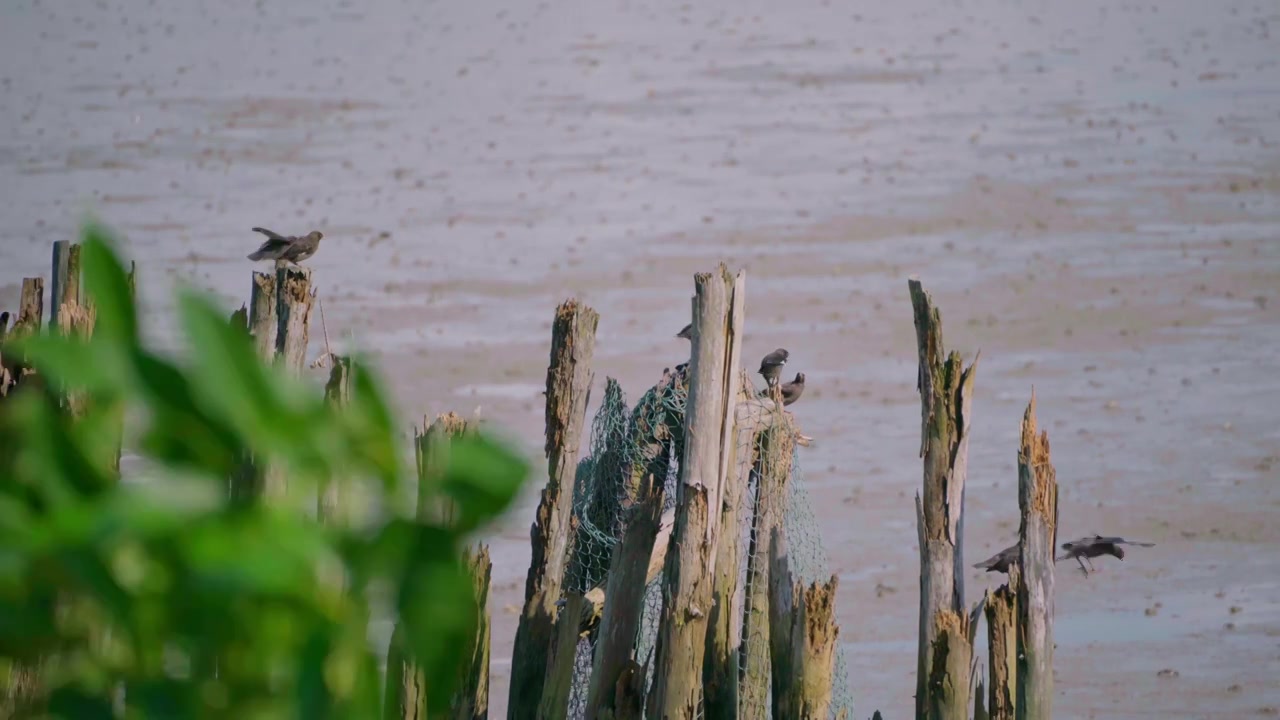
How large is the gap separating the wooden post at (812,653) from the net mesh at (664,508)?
1.79 feet

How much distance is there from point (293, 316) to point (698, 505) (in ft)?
4.07

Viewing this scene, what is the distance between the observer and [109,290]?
0.57 m

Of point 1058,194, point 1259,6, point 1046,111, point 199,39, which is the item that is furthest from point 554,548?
point 1259,6

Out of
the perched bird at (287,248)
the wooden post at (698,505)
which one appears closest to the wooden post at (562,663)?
the wooden post at (698,505)

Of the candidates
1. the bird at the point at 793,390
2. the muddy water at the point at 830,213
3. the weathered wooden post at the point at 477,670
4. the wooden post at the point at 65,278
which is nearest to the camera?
the weathered wooden post at the point at 477,670

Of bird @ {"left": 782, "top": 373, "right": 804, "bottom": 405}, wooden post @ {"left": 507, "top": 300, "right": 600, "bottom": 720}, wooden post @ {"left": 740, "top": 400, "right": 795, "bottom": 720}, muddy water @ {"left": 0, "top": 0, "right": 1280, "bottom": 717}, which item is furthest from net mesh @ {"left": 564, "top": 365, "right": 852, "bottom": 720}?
muddy water @ {"left": 0, "top": 0, "right": 1280, "bottom": 717}

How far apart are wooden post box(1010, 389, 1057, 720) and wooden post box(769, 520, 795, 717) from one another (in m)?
0.60

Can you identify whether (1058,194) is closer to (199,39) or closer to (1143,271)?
(1143,271)

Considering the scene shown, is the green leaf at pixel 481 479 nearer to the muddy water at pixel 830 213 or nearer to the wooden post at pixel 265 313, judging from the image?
the wooden post at pixel 265 313

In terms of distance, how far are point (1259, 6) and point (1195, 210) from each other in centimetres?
736

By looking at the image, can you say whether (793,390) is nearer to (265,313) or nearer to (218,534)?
(265,313)

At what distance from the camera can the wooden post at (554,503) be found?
4.73 m

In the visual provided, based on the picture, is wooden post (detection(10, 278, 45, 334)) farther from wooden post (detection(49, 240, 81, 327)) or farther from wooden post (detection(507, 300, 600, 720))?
wooden post (detection(507, 300, 600, 720))

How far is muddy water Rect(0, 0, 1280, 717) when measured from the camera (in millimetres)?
9547
